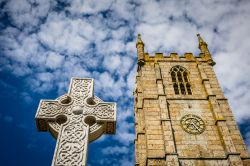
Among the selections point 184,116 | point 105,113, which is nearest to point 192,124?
point 184,116

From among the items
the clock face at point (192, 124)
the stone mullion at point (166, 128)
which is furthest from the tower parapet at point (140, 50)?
the clock face at point (192, 124)

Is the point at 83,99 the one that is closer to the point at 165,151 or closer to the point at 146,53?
the point at 165,151

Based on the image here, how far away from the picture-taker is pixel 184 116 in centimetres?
2261

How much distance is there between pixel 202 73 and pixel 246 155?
9.19 metres

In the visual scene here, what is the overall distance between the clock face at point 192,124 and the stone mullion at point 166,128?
1311 millimetres

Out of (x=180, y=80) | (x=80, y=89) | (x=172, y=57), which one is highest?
(x=172, y=57)

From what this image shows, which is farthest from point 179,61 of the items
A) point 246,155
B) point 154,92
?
point 246,155

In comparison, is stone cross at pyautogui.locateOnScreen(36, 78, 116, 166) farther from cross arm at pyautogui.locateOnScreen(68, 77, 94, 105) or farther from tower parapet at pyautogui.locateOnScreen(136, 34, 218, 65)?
tower parapet at pyautogui.locateOnScreen(136, 34, 218, 65)

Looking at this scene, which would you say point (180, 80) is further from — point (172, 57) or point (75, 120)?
point (75, 120)

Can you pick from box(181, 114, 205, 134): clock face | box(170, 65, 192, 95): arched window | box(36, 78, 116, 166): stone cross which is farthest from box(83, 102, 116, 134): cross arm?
box(170, 65, 192, 95): arched window

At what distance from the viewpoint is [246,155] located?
1991 cm

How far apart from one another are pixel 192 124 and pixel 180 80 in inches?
235

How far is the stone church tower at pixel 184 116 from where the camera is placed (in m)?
19.6

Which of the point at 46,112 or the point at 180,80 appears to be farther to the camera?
the point at 180,80
